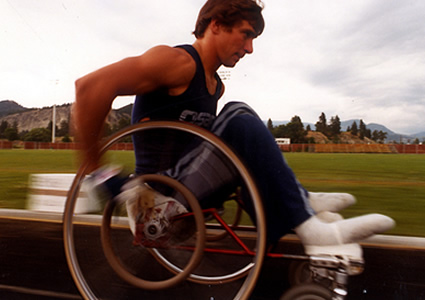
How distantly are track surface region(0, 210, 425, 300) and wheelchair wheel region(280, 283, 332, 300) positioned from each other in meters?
0.23

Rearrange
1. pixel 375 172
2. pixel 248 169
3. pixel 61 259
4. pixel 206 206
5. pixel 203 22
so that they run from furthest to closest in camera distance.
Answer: pixel 375 172, pixel 61 259, pixel 203 22, pixel 206 206, pixel 248 169

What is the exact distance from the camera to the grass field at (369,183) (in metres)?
2.58

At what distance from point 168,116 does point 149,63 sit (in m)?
0.18

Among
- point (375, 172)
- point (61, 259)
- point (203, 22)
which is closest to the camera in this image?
point (203, 22)

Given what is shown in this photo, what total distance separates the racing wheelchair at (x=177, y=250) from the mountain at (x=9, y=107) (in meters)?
0.74

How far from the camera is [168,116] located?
1225mm

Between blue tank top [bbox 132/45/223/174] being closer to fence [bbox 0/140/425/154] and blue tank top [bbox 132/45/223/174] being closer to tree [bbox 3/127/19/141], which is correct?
fence [bbox 0/140/425/154]

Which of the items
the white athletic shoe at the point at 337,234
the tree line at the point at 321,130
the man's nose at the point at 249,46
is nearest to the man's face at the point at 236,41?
the man's nose at the point at 249,46

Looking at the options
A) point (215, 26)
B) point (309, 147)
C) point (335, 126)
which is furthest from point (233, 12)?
point (309, 147)

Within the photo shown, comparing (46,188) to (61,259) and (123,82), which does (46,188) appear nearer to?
(61,259)

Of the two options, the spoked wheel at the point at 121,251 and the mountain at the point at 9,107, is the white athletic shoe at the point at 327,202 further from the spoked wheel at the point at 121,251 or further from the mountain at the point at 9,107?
the mountain at the point at 9,107

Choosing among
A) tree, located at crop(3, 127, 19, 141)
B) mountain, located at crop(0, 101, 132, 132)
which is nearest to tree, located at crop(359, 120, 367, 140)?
mountain, located at crop(0, 101, 132, 132)

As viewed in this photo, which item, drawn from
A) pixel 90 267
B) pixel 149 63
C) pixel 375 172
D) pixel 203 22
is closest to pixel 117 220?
pixel 90 267

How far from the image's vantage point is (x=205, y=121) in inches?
49.8
